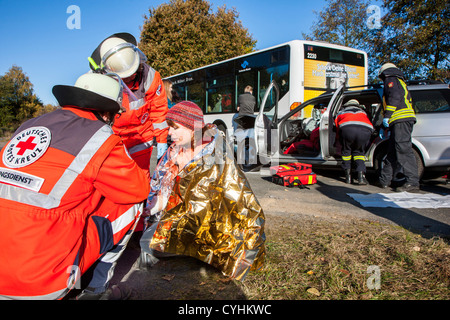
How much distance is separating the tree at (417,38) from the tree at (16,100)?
27902 millimetres

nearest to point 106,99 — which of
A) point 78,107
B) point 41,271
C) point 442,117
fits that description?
point 78,107

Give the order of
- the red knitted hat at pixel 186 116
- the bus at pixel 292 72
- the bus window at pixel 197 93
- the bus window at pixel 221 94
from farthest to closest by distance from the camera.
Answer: the bus window at pixel 197 93, the bus window at pixel 221 94, the bus at pixel 292 72, the red knitted hat at pixel 186 116

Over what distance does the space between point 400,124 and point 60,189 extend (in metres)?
4.90

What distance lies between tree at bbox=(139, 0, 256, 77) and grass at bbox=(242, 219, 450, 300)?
1874cm

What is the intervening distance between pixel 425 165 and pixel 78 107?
5266 mm

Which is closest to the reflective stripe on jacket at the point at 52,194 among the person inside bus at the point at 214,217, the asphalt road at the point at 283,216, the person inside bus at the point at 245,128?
the person inside bus at the point at 214,217

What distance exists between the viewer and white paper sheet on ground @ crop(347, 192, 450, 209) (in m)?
4.02

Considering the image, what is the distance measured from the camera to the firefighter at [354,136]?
17.1 ft

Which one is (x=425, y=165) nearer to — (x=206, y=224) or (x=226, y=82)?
(x=206, y=224)

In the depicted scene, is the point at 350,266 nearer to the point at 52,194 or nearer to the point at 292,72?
the point at 52,194

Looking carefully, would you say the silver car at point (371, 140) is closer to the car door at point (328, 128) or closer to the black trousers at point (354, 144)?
the car door at point (328, 128)

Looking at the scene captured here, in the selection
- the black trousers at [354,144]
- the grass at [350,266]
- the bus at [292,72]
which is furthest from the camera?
the bus at [292,72]

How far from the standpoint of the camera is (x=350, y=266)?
86.4 inches

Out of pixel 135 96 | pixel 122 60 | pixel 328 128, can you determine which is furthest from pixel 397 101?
pixel 122 60
